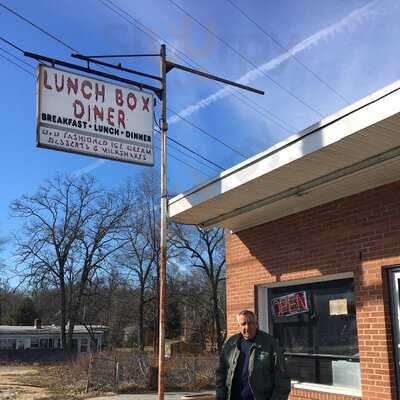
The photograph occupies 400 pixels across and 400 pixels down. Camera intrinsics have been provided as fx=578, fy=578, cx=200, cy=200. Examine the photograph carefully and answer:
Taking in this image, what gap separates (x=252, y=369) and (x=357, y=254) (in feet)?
11.1

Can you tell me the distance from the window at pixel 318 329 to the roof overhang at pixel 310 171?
128 centimetres

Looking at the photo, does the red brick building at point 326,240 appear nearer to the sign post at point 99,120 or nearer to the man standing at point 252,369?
the sign post at point 99,120

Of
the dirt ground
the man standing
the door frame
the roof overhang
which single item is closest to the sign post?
the roof overhang

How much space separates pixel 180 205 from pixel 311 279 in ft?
7.42

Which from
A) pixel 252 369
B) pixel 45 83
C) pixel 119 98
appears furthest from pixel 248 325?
pixel 45 83

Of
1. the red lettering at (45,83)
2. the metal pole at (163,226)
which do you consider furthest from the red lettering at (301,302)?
the red lettering at (45,83)

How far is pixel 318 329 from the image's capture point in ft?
28.4

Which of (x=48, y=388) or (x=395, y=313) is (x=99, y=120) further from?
(x=48, y=388)

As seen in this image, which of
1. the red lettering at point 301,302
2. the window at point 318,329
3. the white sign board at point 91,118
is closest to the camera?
the white sign board at point 91,118

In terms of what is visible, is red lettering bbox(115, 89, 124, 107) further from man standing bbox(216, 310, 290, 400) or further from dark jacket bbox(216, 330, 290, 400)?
dark jacket bbox(216, 330, 290, 400)

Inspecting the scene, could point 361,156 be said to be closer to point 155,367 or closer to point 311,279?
point 311,279

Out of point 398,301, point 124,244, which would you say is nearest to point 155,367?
point 398,301

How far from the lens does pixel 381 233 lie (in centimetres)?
737

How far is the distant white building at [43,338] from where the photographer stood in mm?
55375
